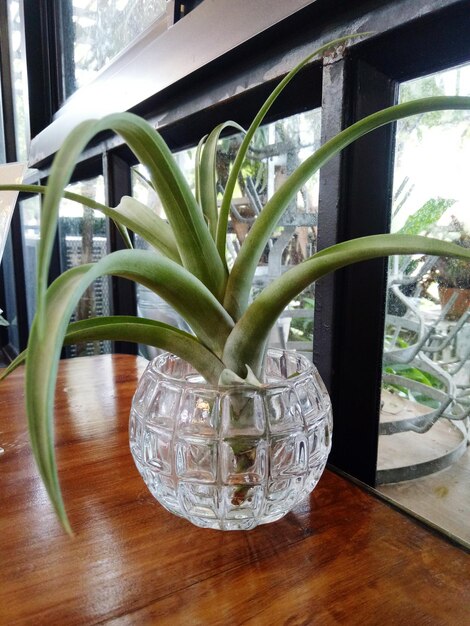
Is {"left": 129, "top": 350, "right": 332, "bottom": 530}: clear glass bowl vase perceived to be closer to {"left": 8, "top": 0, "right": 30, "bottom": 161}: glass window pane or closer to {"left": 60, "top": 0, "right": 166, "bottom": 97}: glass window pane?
{"left": 60, "top": 0, "right": 166, "bottom": 97}: glass window pane

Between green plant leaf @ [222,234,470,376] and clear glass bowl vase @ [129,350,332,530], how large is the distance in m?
0.03

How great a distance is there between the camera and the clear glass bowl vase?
33 cm

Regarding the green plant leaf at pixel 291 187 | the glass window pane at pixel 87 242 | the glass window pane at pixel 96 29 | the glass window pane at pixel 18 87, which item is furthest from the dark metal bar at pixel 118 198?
the glass window pane at pixel 18 87

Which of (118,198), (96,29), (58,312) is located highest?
(96,29)

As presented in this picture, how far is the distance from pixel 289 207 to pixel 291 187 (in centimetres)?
42

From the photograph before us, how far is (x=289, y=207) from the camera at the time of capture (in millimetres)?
744

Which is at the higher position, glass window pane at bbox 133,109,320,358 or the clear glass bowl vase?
glass window pane at bbox 133,109,320,358

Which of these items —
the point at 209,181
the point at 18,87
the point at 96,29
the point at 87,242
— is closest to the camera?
the point at 209,181

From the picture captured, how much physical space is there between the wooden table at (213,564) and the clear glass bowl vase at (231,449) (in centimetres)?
3

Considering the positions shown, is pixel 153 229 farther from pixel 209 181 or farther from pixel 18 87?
pixel 18 87

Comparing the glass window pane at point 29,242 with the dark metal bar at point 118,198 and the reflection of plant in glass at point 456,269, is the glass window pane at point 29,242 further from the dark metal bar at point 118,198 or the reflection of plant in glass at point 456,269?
the reflection of plant in glass at point 456,269

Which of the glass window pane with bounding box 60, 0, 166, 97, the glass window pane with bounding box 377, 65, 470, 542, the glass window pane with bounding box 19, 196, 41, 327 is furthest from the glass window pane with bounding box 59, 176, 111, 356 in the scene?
the glass window pane with bounding box 377, 65, 470, 542

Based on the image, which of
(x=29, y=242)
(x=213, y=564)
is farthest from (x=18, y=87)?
(x=213, y=564)

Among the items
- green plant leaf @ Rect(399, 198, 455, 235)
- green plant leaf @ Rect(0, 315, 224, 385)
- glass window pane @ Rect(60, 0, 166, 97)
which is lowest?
green plant leaf @ Rect(0, 315, 224, 385)
